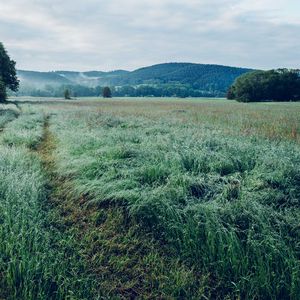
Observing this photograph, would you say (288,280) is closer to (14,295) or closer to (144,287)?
(144,287)

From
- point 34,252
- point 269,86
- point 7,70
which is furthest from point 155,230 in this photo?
point 269,86

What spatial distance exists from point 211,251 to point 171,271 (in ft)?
1.97

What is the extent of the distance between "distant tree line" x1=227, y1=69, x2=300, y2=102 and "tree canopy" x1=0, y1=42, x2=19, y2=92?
4139cm

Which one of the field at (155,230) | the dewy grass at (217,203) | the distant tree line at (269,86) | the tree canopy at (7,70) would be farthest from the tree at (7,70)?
the field at (155,230)

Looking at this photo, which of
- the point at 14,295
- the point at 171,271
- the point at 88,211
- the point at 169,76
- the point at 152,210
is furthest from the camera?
the point at 169,76

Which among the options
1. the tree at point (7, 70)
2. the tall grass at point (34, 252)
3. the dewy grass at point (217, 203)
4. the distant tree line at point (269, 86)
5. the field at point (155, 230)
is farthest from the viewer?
the distant tree line at point (269, 86)

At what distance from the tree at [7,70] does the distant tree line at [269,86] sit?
41.4m

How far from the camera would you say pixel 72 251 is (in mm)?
3910

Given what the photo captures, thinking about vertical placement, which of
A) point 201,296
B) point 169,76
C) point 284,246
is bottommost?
point 201,296

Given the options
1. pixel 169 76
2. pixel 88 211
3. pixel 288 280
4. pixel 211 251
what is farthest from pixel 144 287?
pixel 169 76

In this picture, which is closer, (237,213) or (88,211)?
(237,213)

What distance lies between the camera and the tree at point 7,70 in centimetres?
4466

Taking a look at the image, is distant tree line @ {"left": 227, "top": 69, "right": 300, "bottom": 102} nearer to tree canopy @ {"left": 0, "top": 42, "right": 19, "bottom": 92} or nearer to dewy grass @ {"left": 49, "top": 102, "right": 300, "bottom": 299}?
tree canopy @ {"left": 0, "top": 42, "right": 19, "bottom": 92}

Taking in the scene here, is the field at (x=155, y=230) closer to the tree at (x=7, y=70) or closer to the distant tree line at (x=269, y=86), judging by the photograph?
the tree at (x=7, y=70)
